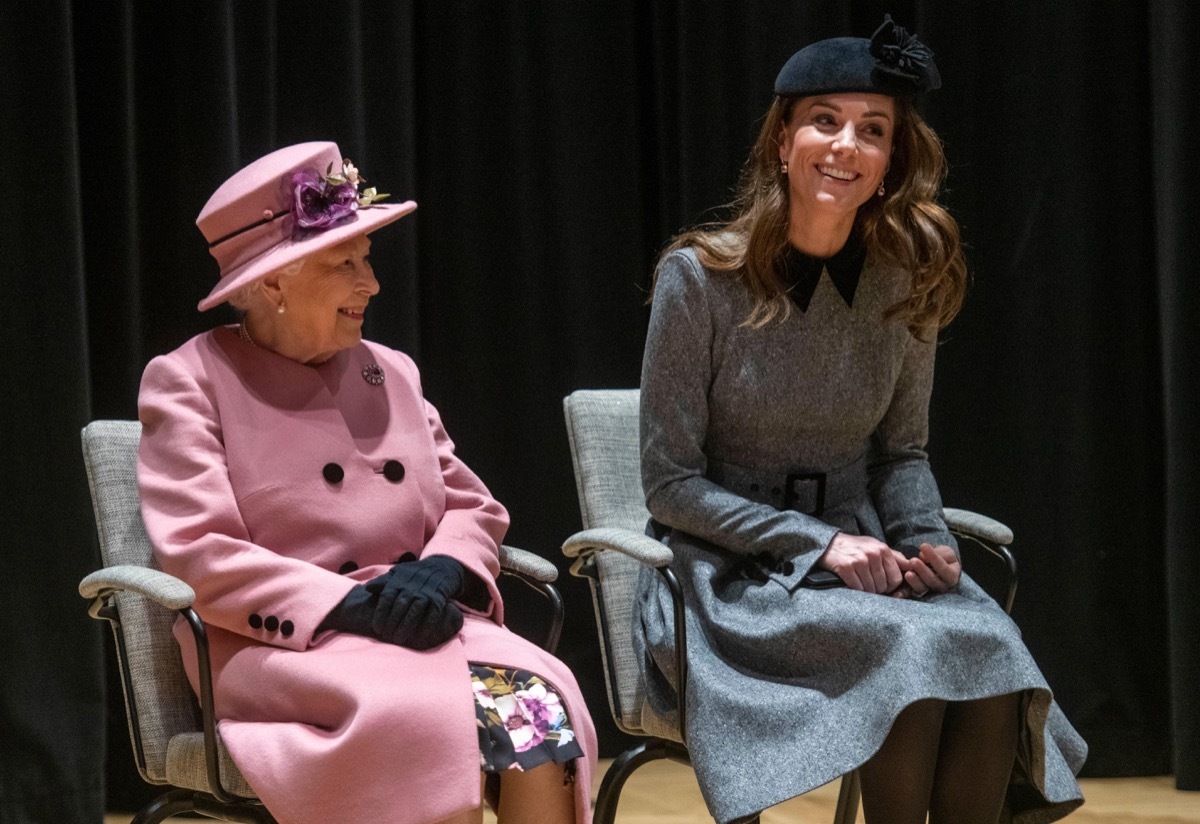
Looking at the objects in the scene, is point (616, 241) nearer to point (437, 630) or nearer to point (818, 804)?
point (818, 804)

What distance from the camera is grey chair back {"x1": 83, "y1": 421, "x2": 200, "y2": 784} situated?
2.43m

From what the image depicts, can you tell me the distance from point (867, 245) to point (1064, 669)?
1.68 m

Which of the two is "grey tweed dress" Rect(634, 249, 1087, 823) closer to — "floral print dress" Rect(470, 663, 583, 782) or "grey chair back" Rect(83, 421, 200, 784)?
"floral print dress" Rect(470, 663, 583, 782)

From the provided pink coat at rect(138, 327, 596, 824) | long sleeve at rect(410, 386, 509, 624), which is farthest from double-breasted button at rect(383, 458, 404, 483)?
long sleeve at rect(410, 386, 509, 624)

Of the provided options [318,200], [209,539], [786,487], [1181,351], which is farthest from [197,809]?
[1181,351]

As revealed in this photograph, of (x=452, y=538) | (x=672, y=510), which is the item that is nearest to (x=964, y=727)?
(x=672, y=510)

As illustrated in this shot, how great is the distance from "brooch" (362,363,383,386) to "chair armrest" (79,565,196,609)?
20.9 inches

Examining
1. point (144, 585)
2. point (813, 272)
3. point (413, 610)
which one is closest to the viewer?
point (144, 585)

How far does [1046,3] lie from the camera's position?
12.8ft

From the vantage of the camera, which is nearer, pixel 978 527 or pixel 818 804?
pixel 978 527

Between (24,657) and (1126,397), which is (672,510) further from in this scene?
(1126,397)

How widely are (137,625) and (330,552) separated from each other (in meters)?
0.33

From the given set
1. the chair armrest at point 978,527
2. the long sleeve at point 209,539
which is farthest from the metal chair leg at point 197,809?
the chair armrest at point 978,527

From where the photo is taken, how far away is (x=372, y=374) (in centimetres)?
269
